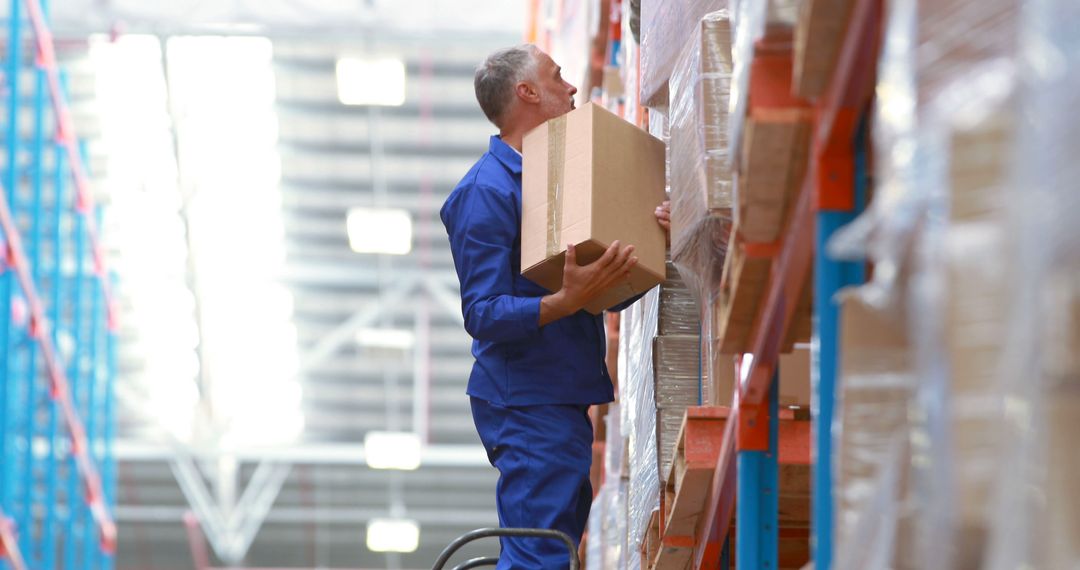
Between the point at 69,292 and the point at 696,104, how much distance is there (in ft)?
52.4

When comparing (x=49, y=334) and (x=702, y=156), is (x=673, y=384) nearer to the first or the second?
(x=702, y=156)

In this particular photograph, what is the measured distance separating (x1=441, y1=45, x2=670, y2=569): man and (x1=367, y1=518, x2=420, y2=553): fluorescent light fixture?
54.5 feet

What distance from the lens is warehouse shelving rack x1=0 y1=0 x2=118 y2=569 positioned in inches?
502

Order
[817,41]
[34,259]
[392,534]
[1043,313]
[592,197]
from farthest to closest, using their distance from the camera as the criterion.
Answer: [392,534] < [34,259] < [592,197] < [817,41] < [1043,313]

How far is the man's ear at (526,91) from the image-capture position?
4.69 m

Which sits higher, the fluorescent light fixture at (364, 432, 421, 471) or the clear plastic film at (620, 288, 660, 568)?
the clear plastic film at (620, 288, 660, 568)

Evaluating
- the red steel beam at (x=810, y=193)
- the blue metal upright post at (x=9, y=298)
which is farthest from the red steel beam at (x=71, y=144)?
the red steel beam at (x=810, y=193)

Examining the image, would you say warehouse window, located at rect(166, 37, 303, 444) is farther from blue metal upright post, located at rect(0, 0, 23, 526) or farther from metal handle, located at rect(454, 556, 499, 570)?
metal handle, located at rect(454, 556, 499, 570)

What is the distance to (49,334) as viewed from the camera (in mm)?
15688

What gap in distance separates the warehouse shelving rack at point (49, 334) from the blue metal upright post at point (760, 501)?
9.80m

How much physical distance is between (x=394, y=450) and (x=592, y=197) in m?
15.0

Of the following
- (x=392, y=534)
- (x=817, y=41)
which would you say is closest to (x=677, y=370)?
(x=817, y=41)

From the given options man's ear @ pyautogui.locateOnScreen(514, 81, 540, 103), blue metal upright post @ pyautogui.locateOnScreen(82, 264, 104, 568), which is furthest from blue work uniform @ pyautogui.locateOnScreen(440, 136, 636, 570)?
blue metal upright post @ pyautogui.locateOnScreen(82, 264, 104, 568)

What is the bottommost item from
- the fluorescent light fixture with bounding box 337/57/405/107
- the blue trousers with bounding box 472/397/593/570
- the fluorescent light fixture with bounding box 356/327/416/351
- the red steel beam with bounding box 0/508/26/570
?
the red steel beam with bounding box 0/508/26/570
